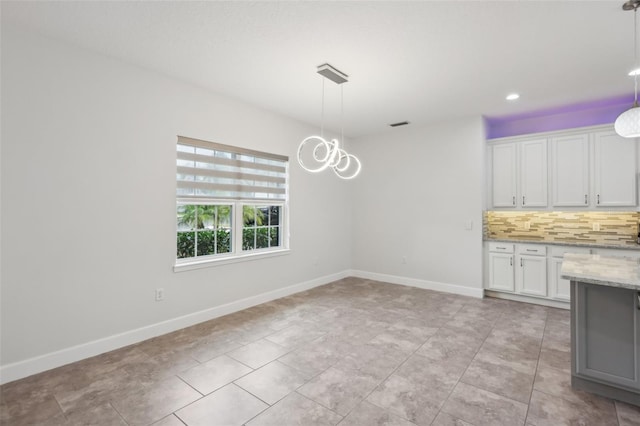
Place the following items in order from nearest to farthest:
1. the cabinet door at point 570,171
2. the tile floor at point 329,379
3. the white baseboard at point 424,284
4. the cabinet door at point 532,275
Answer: the tile floor at point 329,379
the cabinet door at point 570,171
the cabinet door at point 532,275
the white baseboard at point 424,284

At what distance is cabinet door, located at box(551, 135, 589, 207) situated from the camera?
417cm

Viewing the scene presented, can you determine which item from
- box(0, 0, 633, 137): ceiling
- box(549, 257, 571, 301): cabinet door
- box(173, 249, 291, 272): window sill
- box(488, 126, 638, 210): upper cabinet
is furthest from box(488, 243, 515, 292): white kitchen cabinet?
box(173, 249, 291, 272): window sill

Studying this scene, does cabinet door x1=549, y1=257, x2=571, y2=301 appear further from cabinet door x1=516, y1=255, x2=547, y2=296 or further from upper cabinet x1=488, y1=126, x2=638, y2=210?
upper cabinet x1=488, y1=126, x2=638, y2=210

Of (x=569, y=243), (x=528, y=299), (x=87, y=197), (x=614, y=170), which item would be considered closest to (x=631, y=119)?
(x=614, y=170)

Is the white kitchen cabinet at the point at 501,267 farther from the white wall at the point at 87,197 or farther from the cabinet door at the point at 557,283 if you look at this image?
the white wall at the point at 87,197

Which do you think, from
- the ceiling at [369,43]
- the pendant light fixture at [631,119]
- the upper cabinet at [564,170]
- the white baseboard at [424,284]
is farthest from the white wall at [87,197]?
the upper cabinet at [564,170]

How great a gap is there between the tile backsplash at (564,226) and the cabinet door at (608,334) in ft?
8.86

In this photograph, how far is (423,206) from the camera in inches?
211

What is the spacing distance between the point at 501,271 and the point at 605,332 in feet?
8.36

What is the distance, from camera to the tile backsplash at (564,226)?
4.17 metres

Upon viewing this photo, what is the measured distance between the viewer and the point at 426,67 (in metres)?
3.16

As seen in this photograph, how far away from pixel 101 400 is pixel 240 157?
2.93m

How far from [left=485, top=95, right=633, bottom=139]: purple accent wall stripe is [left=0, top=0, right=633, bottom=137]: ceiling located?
0.35 meters

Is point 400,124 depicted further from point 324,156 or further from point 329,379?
point 329,379
